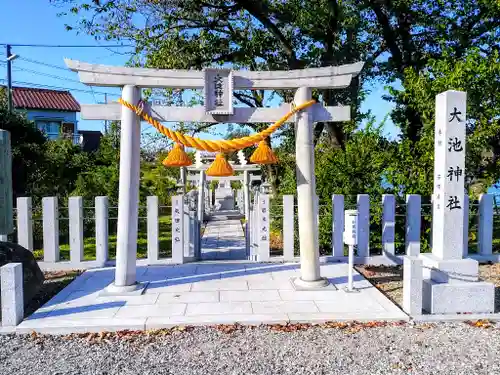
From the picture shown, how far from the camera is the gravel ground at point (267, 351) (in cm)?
366

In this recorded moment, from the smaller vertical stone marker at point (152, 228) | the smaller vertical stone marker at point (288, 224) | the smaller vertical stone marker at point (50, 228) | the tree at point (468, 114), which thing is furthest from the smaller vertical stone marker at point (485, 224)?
the smaller vertical stone marker at point (50, 228)

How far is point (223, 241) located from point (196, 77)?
18.9 ft

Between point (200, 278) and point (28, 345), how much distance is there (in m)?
2.74

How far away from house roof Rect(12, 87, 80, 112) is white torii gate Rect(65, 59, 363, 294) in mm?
23227

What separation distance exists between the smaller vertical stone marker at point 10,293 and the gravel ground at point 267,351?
0.28 metres

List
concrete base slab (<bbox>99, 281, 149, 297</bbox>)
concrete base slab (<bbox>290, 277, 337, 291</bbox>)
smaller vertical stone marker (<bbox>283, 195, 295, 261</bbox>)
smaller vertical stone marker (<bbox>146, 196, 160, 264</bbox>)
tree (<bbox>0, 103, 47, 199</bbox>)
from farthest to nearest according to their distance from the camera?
tree (<bbox>0, 103, 47, 199</bbox>) → smaller vertical stone marker (<bbox>283, 195, 295, 261</bbox>) → smaller vertical stone marker (<bbox>146, 196, 160, 264</bbox>) → concrete base slab (<bbox>290, 277, 337, 291</bbox>) → concrete base slab (<bbox>99, 281, 149, 297</bbox>)

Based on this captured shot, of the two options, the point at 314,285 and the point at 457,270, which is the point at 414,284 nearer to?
the point at 457,270

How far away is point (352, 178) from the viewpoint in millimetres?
8516

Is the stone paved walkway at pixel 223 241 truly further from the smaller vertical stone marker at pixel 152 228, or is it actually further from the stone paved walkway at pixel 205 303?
the stone paved walkway at pixel 205 303

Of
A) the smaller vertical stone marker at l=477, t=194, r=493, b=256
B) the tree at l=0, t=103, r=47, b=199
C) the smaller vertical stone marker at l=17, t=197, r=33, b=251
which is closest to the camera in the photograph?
the smaller vertical stone marker at l=17, t=197, r=33, b=251

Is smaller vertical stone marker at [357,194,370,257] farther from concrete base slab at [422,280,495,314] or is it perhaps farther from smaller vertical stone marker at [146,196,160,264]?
smaller vertical stone marker at [146,196,160,264]

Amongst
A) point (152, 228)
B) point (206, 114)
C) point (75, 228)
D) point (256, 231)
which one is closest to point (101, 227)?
point (75, 228)

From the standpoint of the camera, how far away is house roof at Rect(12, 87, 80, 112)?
2564 cm

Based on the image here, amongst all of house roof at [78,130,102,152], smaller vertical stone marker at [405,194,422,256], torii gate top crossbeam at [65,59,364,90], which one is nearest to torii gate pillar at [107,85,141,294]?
torii gate top crossbeam at [65,59,364,90]
